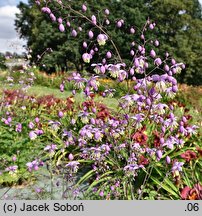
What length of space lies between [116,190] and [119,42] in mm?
32403

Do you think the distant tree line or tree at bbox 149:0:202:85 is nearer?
the distant tree line

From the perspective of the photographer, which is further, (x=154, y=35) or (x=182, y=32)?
(x=182, y=32)

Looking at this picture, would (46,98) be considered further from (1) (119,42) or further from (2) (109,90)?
(1) (119,42)

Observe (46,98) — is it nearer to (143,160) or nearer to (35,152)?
(35,152)

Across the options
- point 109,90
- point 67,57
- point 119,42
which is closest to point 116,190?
point 109,90

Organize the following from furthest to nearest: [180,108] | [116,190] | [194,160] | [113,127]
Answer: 1. [180,108]
2. [194,160]
3. [116,190]
4. [113,127]

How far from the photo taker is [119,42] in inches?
1405

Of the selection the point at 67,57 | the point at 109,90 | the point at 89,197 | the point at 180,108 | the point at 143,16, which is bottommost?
the point at 89,197

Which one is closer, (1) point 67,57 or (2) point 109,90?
(2) point 109,90

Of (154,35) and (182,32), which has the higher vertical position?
(182,32)

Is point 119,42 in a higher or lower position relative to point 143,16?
lower

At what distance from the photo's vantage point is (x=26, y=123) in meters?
5.65

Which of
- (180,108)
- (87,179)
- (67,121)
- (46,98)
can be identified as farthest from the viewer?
(46,98)

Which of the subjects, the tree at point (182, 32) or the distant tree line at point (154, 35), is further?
the tree at point (182, 32)
